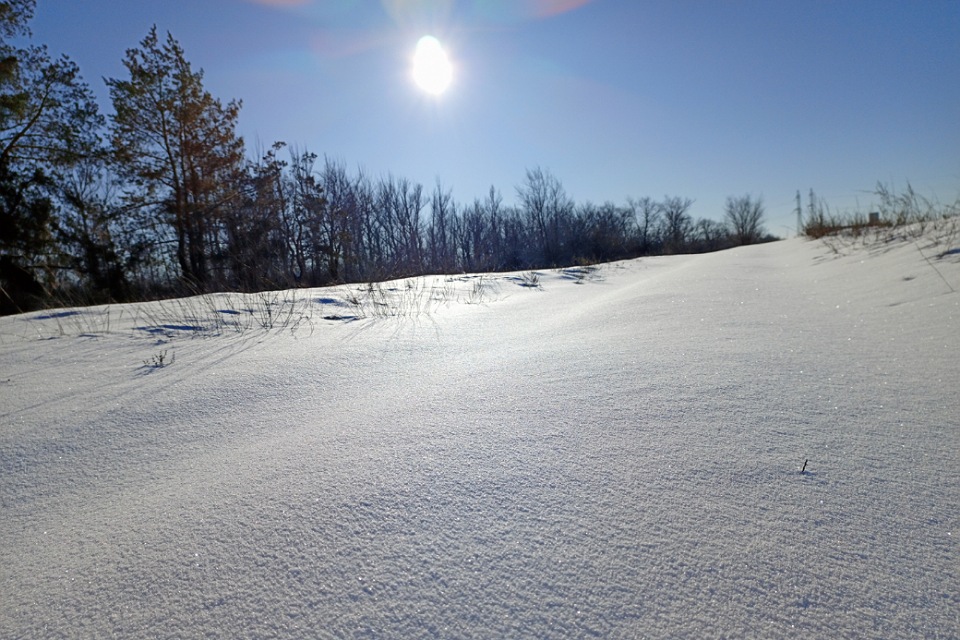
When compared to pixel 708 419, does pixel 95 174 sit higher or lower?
higher

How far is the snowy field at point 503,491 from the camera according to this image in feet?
1.83

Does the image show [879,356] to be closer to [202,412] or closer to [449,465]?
[449,465]

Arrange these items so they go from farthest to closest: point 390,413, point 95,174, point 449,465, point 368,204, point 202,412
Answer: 1. point 368,204
2. point 95,174
3. point 202,412
4. point 390,413
5. point 449,465

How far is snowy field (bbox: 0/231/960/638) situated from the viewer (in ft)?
1.83

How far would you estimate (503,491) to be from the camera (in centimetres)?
80

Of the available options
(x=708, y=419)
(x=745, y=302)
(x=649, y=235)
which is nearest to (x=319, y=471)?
(x=708, y=419)

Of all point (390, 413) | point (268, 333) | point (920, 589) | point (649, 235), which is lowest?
point (920, 589)

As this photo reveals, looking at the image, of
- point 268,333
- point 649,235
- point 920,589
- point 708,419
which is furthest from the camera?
point 649,235

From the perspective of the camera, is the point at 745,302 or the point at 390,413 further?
the point at 745,302

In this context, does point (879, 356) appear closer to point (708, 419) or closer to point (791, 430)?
point (791, 430)

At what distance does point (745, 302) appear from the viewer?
2566 mm

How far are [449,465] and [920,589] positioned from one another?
77 cm

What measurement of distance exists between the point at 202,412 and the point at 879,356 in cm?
245

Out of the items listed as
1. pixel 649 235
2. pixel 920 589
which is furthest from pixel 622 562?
pixel 649 235
